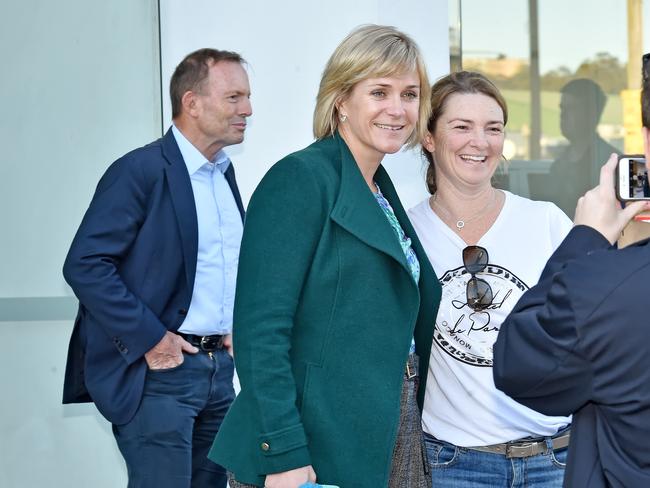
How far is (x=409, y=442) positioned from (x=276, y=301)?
579 millimetres

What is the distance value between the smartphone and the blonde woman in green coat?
0.69 metres

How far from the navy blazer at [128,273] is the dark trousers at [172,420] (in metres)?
0.06

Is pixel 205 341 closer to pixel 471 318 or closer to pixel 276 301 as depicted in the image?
pixel 471 318

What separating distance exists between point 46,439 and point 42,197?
3.73 ft

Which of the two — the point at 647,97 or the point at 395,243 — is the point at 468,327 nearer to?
the point at 395,243

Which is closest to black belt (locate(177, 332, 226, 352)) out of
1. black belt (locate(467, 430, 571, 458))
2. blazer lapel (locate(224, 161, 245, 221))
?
blazer lapel (locate(224, 161, 245, 221))

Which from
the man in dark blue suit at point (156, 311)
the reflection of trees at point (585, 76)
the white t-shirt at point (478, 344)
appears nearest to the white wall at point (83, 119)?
the reflection of trees at point (585, 76)

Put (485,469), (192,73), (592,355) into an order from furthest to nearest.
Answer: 1. (192,73)
2. (485,469)
3. (592,355)

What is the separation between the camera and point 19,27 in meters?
4.78

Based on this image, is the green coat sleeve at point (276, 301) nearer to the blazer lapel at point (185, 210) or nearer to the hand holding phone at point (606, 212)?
the hand holding phone at point (606, 212)

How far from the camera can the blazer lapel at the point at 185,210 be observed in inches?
149

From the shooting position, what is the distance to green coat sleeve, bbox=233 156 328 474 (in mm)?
2412

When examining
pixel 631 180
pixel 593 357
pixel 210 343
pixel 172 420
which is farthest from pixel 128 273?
pixel 593 357

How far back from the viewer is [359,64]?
108 inches
